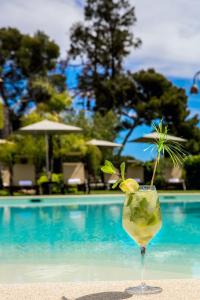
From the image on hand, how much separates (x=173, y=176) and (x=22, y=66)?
1591 centimetres

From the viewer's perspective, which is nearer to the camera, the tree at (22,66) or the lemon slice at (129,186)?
the lemon slice at (129,186)

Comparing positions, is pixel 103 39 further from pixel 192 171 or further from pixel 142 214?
pixel 142 214

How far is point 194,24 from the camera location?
28.5 metres

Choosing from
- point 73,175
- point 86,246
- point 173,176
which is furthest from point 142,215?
point 173,176

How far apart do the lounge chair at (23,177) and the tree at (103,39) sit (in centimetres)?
1486

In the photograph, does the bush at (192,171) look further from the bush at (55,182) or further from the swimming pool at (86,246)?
the swimming pool at (86,246)

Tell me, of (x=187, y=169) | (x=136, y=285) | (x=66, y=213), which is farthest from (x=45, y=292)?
(x=187, y=169)

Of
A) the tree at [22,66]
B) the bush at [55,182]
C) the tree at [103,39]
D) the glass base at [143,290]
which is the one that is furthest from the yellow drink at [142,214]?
the tree at [22,66]

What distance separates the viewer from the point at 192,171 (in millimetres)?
19812

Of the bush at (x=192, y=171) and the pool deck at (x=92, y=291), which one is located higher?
the bush at (x=192, y=171)

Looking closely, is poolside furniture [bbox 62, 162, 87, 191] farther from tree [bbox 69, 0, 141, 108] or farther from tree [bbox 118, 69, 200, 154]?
tree [bbox 69, 0, 141, 108]

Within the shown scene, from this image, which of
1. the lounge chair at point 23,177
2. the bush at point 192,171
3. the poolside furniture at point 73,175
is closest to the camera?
the lounge chair at point 23,177

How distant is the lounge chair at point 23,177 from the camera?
17250mm

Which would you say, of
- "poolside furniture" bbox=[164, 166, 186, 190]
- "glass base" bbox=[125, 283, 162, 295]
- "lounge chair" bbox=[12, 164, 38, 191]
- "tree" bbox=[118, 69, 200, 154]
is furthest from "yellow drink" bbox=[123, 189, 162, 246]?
"tree" bbox=[118, 69, 200, 154]
